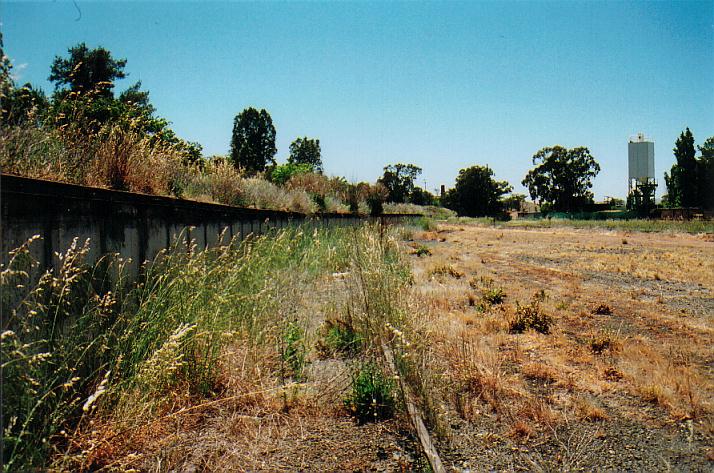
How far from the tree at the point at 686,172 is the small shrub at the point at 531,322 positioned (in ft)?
180

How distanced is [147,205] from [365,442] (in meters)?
3.09

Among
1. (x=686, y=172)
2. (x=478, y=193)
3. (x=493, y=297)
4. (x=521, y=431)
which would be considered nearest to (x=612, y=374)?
(x=521, y=431)

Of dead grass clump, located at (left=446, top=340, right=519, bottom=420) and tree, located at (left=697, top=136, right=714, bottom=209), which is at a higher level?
tree, located at (left=697, top=136, right=714, bottom=209)

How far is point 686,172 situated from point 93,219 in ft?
201

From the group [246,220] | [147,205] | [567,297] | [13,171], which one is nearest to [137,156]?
[147,205]

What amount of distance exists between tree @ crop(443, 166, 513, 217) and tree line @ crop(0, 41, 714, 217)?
0.18 m

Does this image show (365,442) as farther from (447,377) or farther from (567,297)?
(567,297)

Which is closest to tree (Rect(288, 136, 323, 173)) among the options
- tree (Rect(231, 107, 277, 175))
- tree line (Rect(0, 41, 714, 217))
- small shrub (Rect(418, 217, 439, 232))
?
tree line (Rect(0, 41, 714, 217))

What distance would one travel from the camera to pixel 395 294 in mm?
4977

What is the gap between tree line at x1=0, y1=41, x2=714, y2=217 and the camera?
5.31 metres

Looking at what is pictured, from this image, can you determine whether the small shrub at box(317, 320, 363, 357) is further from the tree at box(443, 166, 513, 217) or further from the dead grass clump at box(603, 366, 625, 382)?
the tree at box(443, 166, 513, 217)

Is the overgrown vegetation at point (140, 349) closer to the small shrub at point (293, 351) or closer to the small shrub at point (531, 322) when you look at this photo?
the small shrub at point (293, 351)

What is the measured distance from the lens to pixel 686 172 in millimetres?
49812

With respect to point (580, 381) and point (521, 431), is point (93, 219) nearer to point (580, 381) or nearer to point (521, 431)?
point (521, 431)
